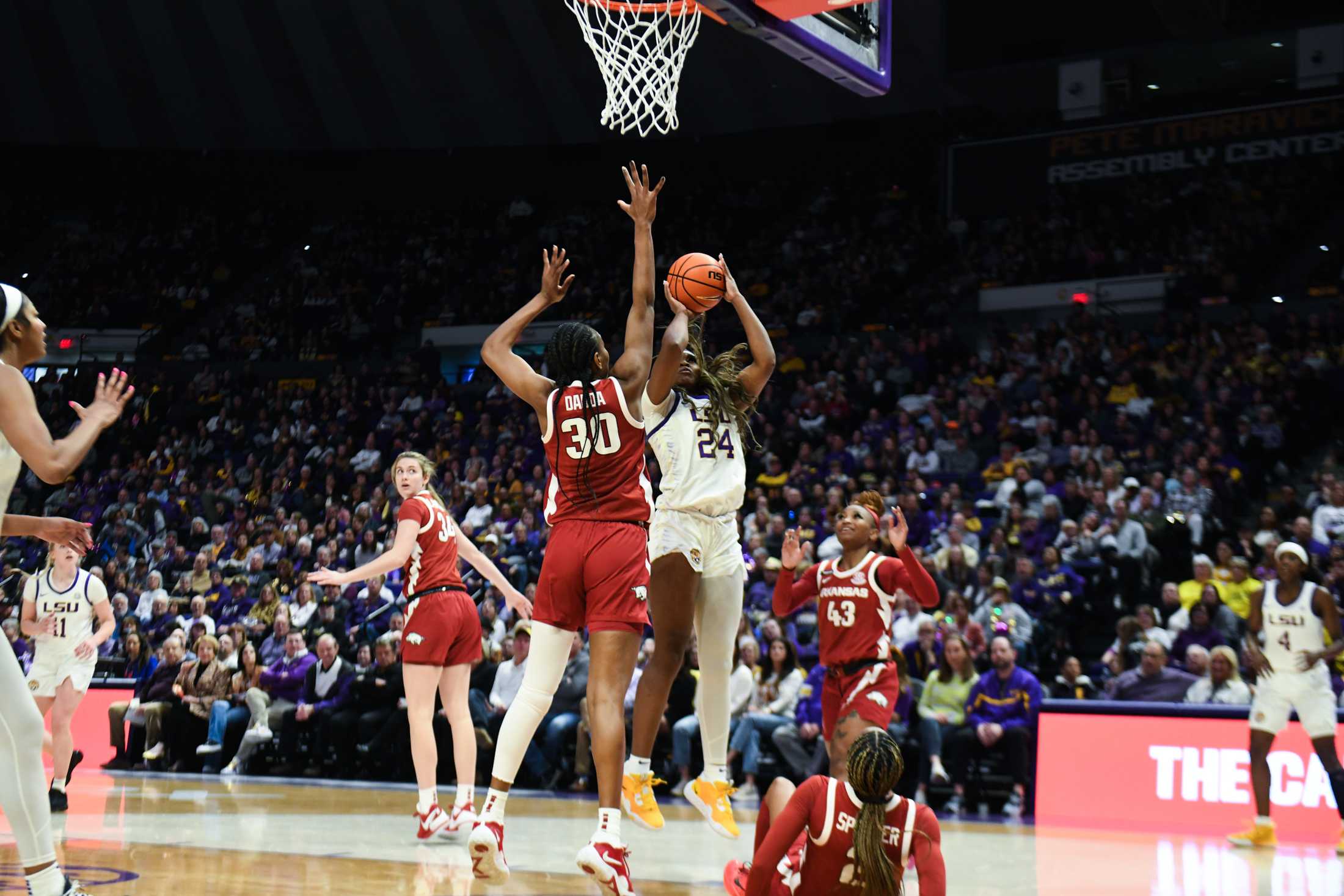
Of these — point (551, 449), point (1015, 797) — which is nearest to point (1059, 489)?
point (1015, 797)

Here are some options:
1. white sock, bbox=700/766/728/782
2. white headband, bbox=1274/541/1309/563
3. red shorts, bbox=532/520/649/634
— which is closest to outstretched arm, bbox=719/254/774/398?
red shorts, bbox=532/520/649/634

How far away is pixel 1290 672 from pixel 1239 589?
9.31 ft

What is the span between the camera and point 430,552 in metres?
7.94

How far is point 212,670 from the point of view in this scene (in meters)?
13.5

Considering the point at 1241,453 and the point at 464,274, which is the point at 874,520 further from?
the point at 464,274

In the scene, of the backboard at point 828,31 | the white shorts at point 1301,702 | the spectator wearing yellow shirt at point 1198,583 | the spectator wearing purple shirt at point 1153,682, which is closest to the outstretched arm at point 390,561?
the backboard at point 828,31

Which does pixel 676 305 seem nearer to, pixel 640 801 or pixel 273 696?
pixel 640 801

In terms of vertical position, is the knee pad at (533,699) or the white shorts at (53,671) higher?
the knee pad at (533,699)

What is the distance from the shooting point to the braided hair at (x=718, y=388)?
251 inches

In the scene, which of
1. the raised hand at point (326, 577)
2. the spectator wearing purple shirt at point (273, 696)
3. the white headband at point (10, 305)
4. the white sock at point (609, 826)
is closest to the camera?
the white headband at point (10, 305)

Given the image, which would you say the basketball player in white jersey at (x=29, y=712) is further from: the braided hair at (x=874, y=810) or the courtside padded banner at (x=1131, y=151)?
the courtside padded banner at (x=1131, y=151)

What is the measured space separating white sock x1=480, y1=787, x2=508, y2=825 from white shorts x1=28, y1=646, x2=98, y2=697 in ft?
17.5

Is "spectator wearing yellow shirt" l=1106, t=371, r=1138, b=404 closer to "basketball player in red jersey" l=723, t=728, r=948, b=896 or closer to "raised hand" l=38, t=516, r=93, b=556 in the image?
"basketball player in red jersey" l=723, t=728, r=948, b=896

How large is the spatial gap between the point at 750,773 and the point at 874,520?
473cm
